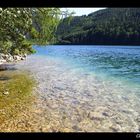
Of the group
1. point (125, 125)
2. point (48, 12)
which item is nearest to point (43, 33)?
point (48, 12)

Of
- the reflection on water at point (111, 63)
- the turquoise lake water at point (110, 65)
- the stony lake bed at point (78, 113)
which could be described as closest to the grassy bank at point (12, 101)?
the stony lake bed at point (78, 113)

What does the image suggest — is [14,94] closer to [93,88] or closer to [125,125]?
[93,88]

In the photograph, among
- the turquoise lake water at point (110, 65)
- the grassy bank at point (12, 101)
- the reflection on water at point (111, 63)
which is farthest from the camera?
the reflection on water at point (111, 63)

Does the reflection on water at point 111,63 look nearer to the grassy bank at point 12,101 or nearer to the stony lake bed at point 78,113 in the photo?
the stony lake bed at point 78,113

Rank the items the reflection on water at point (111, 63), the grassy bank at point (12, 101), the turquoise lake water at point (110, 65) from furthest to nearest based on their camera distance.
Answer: the reflection on water at point (111, 63) → the turquoise lake water at point (110, 65) → the grassy bank at point (12, 101)

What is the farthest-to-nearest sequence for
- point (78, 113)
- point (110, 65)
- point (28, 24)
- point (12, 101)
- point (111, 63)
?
point (111, 63) → point (110, 65) → point (28, 24) → point (12, 101) → point (78, 113)

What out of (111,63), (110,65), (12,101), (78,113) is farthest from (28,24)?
(111,63)

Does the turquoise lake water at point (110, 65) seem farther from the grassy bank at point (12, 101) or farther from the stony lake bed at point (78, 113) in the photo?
the grassy bank at point (12, 101)

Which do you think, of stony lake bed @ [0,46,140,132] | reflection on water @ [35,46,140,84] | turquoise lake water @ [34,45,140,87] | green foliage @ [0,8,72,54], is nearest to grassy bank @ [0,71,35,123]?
stony lake bed @ [0,46,140,132]

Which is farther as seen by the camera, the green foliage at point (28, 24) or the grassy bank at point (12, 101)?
the green foliage at point (28, 24)

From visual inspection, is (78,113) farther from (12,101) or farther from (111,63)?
(111,63)

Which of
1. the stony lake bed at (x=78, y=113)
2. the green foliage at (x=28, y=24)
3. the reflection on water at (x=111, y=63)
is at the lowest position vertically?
the reflection on water at (x=111, y=63)

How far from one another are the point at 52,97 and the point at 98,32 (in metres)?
43.5

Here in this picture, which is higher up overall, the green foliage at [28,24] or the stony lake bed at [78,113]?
the green foliage at [28,24]
